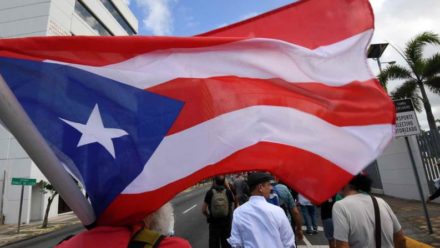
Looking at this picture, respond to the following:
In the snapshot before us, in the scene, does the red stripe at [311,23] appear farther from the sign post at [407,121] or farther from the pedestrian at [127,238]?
the sign post at [407,121]

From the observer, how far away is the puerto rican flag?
74.7 inches

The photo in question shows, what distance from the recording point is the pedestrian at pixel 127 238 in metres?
1.65

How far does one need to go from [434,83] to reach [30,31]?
2417cm

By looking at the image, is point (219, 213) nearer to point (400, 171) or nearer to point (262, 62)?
point (262, 62)

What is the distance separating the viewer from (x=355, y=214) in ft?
10.0

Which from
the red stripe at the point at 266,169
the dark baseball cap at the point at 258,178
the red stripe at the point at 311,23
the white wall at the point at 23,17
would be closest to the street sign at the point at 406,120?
the dark baseball cap at the point at 258,178

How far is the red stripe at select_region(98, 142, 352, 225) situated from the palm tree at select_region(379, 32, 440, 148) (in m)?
16.7

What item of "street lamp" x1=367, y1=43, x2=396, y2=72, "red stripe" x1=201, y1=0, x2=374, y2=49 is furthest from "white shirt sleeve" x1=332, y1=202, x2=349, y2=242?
"street lamp" x1=367, y1=43, x2=396, y2=72

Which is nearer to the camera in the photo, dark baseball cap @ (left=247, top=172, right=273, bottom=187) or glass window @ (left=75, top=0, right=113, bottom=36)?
dark baseball cap @ (left=247, top=172, right=273, bottom=187)

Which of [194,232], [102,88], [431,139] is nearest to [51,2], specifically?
[194,232]

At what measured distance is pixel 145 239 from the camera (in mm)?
1670

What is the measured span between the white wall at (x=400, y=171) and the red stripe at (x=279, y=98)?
11259 millimetres

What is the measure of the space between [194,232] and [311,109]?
912cm

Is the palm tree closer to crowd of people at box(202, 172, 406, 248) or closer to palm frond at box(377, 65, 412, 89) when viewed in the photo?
palm frond at box(377, 65, 412, 89)
